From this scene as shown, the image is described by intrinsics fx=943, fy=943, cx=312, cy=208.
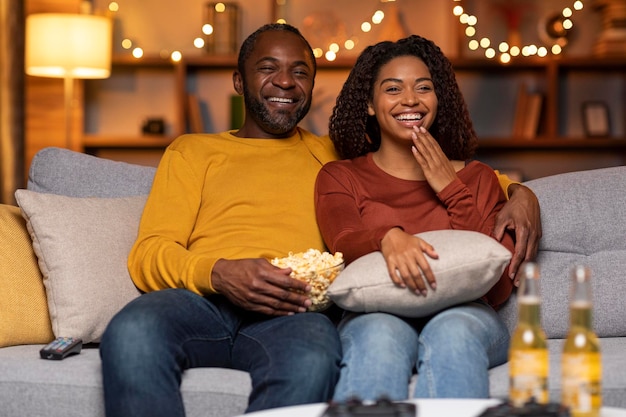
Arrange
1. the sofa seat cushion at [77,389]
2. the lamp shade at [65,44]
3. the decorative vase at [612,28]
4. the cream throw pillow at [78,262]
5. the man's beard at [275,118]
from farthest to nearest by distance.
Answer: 1. the decorative vase at [612,28]
2. the lamp shade at [65,44]
3. the man's beard at [275,118]
4. the cream throw pillow at [78,262]
5. the sofa seat cushion at [77,389]

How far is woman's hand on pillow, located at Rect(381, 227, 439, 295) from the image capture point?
1983 mm

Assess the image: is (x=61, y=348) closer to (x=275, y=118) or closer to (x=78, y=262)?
(x=78, y=262)

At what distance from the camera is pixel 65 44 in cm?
461

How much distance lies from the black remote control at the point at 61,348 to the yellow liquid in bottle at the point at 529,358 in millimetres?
1146

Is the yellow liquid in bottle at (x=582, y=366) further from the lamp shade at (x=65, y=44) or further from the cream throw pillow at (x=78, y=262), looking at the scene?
the lamp shade at (x=65, y=44)

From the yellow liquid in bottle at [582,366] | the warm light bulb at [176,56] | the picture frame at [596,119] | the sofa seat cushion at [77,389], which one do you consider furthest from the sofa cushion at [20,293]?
the picture frame at [596,119]

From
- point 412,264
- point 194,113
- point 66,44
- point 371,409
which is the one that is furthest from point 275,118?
point 194,113

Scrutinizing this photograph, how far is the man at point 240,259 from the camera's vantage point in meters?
1.88

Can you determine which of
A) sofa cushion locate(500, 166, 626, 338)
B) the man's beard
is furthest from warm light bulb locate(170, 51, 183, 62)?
sofa cushion locate(500, 166, 626, 338)

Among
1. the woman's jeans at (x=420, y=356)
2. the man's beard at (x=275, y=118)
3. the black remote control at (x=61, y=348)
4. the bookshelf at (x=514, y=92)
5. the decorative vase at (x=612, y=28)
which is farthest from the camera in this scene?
the bookshelf at (x=514, y=92)

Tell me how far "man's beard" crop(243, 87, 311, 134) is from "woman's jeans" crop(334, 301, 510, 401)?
0.70 meters

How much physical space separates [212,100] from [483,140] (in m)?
1.49

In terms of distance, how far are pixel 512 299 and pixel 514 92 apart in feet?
9.78

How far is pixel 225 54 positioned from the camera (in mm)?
5062
